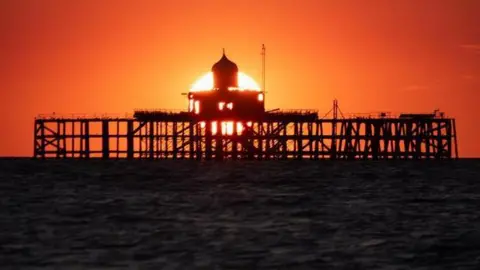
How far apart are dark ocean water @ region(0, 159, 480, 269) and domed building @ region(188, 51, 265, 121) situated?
172 feet

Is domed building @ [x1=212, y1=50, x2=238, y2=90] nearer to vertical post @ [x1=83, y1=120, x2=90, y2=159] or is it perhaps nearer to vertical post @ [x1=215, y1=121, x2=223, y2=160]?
vertical post @ [x1=215, y1=121, x2=223, y2=160]

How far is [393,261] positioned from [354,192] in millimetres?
32005

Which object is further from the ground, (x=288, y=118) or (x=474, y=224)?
(x=288, y=118)

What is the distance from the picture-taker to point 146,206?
5056 centimetres

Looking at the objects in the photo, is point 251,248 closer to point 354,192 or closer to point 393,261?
point 393,261

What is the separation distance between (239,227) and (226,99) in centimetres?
8313

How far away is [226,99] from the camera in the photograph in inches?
4825

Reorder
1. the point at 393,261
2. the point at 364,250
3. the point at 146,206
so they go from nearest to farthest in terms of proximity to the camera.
Answer: the point at 393,261 → the point at 364,250 → the point at 146,206

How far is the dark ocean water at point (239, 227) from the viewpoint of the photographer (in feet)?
102

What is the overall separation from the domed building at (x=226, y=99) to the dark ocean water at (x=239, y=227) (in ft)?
172

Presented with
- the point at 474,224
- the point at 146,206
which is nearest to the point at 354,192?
the point at 146,206

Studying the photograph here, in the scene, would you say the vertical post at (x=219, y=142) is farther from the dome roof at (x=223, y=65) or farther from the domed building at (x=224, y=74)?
the dome roof at (x=223, y=65)

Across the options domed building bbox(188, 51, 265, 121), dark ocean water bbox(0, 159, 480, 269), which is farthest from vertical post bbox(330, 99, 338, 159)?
dark ocean water bbox(0, 159, 480, 269)

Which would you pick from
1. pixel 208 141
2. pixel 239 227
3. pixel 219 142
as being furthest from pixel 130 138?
pixel 239 227
